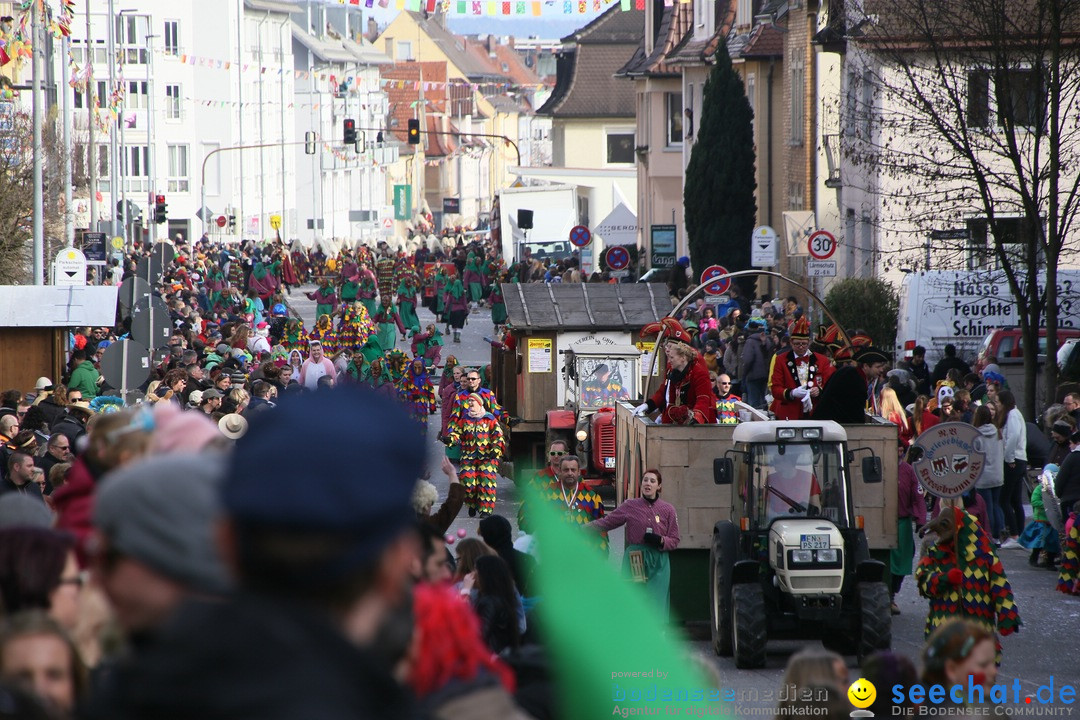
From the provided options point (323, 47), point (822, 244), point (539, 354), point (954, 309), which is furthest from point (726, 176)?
point (323, 47)

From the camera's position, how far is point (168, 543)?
226 cm

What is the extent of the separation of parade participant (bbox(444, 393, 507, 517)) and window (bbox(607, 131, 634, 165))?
6500 centimetres

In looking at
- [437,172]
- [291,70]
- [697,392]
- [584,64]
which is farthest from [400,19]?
[697,392]

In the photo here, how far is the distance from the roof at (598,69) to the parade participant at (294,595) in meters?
77.9

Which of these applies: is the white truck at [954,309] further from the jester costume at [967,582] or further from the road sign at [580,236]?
the road sign at [580,236]

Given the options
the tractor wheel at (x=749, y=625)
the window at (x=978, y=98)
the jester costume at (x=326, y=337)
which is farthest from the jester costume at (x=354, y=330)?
the tractor wheel at (x=749, y=625)

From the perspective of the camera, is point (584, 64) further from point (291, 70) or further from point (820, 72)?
point (820, 72)

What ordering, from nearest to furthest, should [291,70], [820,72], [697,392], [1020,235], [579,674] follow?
[579,674], [697,392], [1020,235], [820,72], [291,70]

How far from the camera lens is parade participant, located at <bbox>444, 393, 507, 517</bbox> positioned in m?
17.8

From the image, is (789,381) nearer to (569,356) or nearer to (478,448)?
(478,448)

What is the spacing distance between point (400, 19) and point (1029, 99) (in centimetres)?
12381

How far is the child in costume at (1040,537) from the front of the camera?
15.9 m

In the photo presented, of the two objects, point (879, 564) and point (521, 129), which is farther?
point (521, 129)

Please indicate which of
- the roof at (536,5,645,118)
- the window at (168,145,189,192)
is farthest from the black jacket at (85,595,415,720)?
the window at (168,145,189,192)
